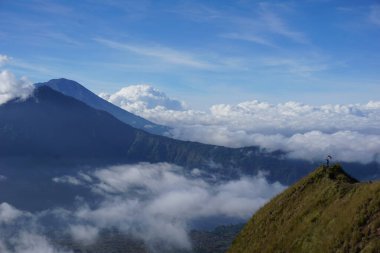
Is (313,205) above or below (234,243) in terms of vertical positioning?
above

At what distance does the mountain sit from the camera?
35.6 m

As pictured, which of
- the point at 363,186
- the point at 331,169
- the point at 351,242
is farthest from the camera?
the point at 331,169

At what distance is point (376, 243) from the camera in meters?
32.3

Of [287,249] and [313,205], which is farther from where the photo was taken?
[313,205]

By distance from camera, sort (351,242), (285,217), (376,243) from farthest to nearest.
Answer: (285,217) → (351,242) → (376,243)

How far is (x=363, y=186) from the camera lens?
41812 millimetres

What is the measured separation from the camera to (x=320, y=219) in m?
41.8

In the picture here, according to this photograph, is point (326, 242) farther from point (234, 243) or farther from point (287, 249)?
point (234, 243)

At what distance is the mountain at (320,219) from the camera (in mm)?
35562

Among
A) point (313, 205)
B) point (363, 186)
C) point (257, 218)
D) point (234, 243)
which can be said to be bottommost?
point (234, 243)

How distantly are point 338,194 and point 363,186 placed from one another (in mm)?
3586

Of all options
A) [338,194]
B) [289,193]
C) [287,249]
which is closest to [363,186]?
[338,194]

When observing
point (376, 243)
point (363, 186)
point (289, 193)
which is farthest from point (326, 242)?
point (289, 193)

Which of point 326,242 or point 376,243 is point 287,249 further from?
point 376,243
